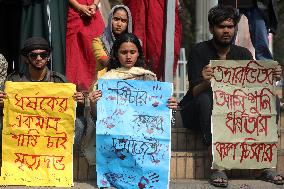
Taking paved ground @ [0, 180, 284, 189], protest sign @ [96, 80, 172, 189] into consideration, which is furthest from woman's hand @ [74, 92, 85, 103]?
paved ground @ [0, 180, 284, 189]

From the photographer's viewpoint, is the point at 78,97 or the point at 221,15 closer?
the point at 78,97

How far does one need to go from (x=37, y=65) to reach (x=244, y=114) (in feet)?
5.44

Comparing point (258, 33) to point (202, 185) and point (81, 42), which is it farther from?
point (202, 185)

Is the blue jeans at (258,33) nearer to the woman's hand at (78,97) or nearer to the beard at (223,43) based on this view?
the beard at (223,43)

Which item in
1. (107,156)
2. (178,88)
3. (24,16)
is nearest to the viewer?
(107,156)

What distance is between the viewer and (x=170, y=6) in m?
5.37

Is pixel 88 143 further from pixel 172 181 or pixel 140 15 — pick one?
pixel 140 15

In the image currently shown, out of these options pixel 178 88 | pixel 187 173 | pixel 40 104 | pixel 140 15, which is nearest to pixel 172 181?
pixel 187 173

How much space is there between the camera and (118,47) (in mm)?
5172

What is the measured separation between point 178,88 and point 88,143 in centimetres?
697

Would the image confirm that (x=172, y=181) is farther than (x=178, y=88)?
No

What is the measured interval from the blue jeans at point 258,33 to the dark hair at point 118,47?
1553mm

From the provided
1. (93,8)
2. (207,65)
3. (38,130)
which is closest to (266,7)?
(207,65)

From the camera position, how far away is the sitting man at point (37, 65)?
5.00 m
